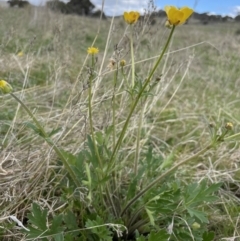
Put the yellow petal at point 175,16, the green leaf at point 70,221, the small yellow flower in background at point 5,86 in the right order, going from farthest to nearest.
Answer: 1. the green leaf at point 70,221
2. the small yellow flower in background at point 5,86
3. the yellow petal at point 175,16

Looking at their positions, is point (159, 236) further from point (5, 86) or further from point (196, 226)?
point (5, 86)

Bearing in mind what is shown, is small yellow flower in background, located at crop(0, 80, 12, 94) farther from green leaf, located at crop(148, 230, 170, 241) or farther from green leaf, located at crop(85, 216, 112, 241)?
green leaf, located at crop(148, 230, 170, 241)

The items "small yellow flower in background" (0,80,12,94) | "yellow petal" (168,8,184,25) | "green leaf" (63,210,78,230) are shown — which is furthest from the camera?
"green leaf" (63,210,78,230)

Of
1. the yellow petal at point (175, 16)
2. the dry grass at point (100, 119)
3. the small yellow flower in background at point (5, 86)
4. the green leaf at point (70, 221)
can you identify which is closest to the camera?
the yellow petal at point (175, 16)

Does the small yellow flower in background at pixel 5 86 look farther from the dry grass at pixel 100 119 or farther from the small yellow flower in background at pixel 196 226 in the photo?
the small yellow flower in background at pixel 196 226

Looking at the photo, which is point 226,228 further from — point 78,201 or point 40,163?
point 40,163

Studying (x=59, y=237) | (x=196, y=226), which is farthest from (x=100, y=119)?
(x=59, y=237)

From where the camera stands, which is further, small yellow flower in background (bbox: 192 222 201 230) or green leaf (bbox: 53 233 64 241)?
small yellow flower in background (bbox: 192 222 201 230)

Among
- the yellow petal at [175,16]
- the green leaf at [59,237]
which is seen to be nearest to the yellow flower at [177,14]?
the yellow petal at [175,16]

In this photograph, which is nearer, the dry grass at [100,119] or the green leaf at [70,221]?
the green leaf at [70,221]

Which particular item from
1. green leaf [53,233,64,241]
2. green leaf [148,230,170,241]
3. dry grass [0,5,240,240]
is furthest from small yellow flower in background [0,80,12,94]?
green leaf [148,230,170,241]

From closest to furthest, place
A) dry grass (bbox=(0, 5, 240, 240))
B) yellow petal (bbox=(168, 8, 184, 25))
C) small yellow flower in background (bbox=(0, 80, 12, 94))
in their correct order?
yellow petal (bbox=(168, 8, 184, 25)), small yellow flower in background (bbox=(0, 80, 12, 94)), dry grass (bbox=(0, 5, 240, 240))

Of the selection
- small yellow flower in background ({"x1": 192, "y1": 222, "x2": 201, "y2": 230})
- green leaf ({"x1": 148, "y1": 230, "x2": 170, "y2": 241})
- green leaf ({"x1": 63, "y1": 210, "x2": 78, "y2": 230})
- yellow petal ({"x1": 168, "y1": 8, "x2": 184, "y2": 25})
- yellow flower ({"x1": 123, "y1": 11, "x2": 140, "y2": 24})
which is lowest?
small yellow flower in background ({"x1": 192, "y1": 222, "x2": 201, "y2": 230})
